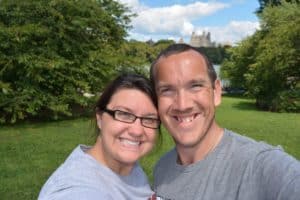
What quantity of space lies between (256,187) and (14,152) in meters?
9.15

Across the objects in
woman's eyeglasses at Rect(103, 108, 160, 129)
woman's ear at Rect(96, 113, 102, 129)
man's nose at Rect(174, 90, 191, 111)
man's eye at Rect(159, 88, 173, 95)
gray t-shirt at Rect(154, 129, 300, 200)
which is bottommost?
gray t-shirt at Rect(154, 129, 300, 200)

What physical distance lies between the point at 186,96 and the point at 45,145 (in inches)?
372

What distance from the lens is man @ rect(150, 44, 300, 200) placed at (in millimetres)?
2209

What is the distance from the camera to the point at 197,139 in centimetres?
247

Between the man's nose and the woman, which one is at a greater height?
the man's nose

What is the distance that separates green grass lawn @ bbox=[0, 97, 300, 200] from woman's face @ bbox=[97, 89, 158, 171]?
60 centimetres

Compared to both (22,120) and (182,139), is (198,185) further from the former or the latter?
(22,120)

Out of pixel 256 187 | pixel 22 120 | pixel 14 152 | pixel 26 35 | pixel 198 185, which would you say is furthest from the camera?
pixel 22 120

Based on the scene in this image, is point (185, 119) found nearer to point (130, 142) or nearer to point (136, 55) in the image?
point (130, 142)

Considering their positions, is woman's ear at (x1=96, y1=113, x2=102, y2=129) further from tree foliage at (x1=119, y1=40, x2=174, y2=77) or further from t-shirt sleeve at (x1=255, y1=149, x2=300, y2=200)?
tree foliage at (x1=119, y1=40, x2=174, y2=77)

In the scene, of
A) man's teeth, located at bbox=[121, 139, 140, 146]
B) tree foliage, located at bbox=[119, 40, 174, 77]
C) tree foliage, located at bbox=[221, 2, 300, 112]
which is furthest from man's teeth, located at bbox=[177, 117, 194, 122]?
tree foliage, located at bbox=[221, 2, 300, 112]

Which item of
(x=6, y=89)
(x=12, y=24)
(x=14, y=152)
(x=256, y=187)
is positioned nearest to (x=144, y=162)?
(x=14, y=152)

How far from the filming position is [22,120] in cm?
1688

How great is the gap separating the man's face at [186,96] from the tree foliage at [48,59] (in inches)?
530
